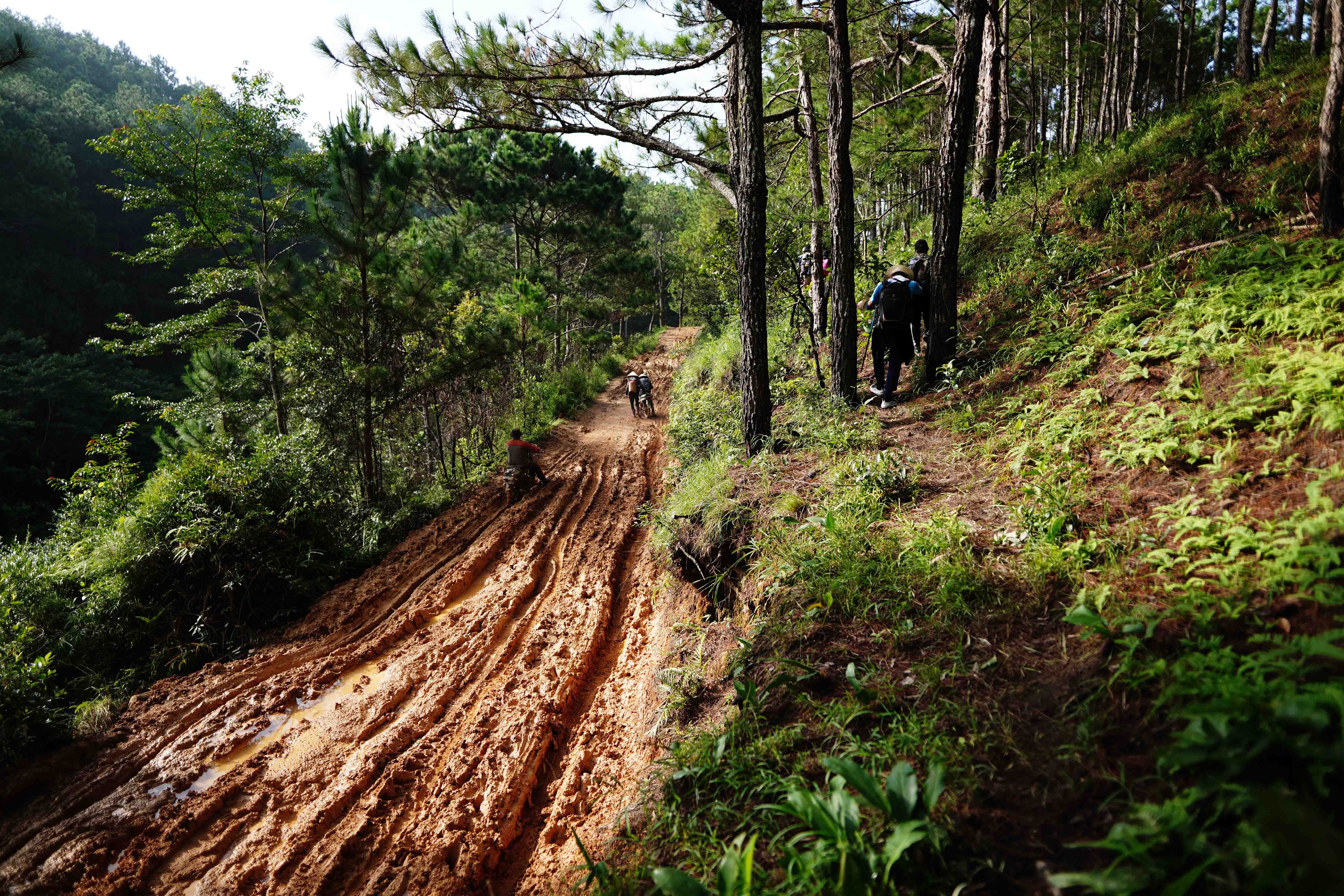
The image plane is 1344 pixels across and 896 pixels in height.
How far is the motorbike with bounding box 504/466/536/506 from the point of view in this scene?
32.0ft

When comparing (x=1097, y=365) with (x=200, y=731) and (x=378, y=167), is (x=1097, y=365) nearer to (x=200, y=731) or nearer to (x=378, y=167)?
(x=200, y=731)

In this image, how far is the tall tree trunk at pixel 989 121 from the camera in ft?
28.6

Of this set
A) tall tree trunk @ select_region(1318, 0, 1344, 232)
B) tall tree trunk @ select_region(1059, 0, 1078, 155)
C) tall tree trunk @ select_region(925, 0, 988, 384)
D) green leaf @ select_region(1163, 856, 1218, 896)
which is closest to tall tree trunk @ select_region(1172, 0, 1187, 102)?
tall tree trunk @ select_region(1059, 0, 1078, 155)

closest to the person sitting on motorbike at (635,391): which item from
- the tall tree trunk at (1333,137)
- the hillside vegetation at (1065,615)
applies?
the hillside vegetation at (1065,615)

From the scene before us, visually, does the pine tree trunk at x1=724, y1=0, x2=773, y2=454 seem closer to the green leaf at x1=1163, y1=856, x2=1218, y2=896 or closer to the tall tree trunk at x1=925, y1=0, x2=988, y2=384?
the tall tree trunk at x1=925, y1=0, x2=988, y2=384

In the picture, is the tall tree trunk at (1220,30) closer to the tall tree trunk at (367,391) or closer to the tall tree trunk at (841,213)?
the tall tree trunk at (841,213)

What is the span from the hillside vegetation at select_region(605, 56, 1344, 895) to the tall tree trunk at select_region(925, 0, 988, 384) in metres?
0.76

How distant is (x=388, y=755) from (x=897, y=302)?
22.2 ft

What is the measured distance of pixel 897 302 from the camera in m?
6.70

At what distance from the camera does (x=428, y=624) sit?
615 centimetres

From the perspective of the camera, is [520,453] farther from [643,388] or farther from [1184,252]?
[1184,252]

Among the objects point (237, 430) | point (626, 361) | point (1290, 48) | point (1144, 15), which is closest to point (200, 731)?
point (237, 430)

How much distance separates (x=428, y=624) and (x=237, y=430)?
9.33 meters

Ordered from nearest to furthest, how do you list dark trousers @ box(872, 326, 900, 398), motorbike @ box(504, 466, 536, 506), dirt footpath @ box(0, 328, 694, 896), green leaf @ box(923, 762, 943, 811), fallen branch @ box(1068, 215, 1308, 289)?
green leaf @ box(923, 762, 943, 811) < dirt footpath @ box(0, 328, 694, 896) < fallen branch @ box(1068, 215, 1308, 289) < dark trousers @ box(872, 326, 900, 398) < motorbike @ box(504, 466, 536, 506)
